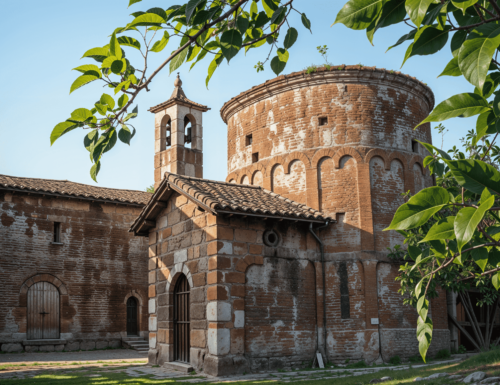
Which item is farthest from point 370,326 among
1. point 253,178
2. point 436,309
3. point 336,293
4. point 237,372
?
point 253,178

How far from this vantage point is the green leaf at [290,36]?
10.1ft

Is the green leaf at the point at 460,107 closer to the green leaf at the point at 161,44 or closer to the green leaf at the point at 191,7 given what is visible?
the green leaf at the point at 191,7

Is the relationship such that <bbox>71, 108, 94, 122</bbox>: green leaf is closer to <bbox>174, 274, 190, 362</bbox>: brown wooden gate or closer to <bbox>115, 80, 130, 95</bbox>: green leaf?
<bbox>115, 80, 130, 95</bbox>: green leaf

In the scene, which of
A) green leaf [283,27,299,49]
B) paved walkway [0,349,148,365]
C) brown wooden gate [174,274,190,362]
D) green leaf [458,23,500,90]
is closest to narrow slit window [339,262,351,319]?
brown wooden gate [174,274,190,362]

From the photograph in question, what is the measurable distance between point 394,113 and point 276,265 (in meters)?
6.07

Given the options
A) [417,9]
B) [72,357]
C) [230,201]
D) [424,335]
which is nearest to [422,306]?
[424,335]

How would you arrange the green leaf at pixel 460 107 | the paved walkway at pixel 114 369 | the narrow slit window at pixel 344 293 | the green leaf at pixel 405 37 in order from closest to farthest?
the green leaf at pixel 460 107, the green leaf at pixel 405 37, the paved walkway at pixel 114 369, the narrow slit window at pixel 344 293

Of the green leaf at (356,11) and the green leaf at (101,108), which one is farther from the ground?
the green leaf at (356,11)

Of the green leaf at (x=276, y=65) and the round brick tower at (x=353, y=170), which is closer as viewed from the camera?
the green leaf at (x=276, y=65)

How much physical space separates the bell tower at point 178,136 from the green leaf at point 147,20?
1637cm

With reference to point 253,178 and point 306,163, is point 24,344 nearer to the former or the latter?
point 253,178

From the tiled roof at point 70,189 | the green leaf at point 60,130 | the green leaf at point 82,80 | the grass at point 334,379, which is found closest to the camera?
the green leaf at point 60,130

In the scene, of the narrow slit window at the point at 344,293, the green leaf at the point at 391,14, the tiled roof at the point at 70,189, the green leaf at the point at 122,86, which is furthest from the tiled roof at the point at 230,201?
the green leaf at the point at 391,14

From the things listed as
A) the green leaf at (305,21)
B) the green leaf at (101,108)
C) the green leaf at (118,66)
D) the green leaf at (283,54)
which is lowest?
the green leaf at (101,108)
